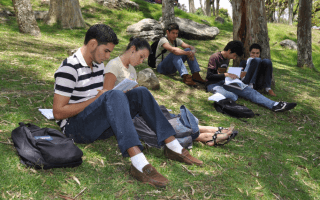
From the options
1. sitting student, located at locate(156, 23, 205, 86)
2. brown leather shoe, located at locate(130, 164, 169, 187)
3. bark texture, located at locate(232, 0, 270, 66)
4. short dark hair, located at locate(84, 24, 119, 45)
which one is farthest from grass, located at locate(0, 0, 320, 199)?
bark texture, located at locate(232, 0, 270, 66)

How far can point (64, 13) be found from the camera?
11906mm

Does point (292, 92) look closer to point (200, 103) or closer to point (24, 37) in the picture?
point (200, 103)

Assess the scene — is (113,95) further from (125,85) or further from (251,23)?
(251,23)

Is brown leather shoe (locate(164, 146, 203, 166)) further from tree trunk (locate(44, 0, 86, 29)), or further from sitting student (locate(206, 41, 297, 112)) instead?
tree trunk (locate(44, 0, 86, 29))

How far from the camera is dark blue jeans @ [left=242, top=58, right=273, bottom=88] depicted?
23.5ft

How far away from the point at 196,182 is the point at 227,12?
63770 millimetres

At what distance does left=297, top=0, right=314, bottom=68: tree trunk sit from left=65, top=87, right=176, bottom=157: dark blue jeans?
12.1 m

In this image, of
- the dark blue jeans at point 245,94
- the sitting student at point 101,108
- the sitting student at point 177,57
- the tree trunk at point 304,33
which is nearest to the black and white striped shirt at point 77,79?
the sitting student at point 101,108

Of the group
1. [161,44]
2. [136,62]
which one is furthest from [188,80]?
[136,62]

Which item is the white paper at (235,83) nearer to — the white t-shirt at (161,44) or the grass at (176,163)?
the grass at (176,163)

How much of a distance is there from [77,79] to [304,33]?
513 inches

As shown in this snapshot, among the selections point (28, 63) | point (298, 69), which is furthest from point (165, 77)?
point (298, 69)

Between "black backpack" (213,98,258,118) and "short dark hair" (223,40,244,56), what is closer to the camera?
"black backpack" (213,98,258,118)

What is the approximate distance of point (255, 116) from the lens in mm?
5930
